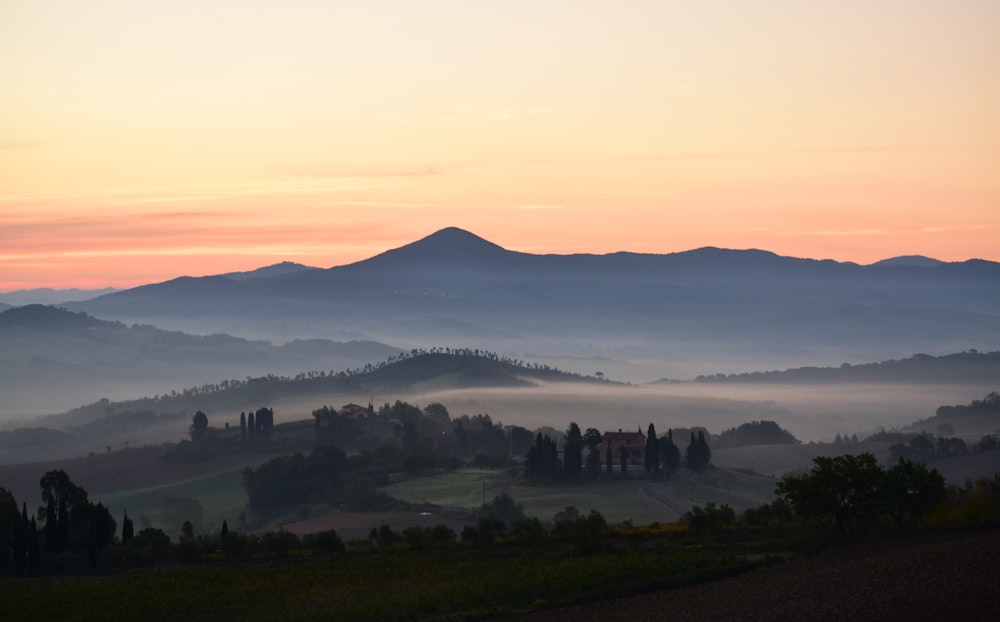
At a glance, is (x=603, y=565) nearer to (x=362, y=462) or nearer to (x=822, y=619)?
(x=822, y=619)

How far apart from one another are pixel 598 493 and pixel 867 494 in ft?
242

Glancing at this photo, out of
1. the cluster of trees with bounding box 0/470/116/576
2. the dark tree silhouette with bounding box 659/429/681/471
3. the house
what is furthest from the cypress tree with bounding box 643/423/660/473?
the cluster of trees with bounding box 0/470/116/576

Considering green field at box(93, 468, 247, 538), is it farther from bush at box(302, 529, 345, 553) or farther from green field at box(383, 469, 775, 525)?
bush at box(302, 529, 345, 553)

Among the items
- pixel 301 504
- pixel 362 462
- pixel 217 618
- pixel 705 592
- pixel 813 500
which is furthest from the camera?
pixel 362 462

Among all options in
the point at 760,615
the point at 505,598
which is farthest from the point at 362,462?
the point at 760,615

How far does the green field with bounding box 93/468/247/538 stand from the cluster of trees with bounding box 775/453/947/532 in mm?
104768

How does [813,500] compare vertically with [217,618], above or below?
above

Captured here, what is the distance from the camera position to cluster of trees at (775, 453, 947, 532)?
71125 millimetres

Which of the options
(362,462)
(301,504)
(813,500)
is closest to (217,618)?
→ (813,500)

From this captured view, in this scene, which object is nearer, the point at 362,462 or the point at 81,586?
the point at 81,586

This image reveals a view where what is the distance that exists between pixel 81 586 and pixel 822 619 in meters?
45.4

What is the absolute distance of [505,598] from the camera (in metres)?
62.1

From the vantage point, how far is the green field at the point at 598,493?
133 meters

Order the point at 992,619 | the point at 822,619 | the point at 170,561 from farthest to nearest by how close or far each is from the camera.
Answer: the point at 170,561, the point at 822,619, the point at 992,619
